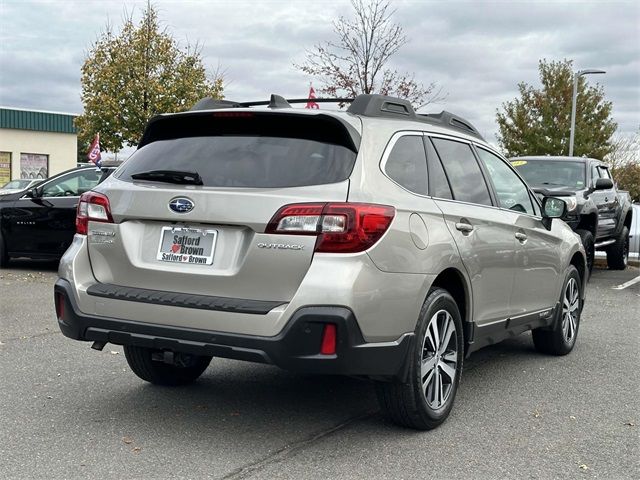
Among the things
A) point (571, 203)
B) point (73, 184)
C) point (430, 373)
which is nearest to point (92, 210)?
point (430, 373)

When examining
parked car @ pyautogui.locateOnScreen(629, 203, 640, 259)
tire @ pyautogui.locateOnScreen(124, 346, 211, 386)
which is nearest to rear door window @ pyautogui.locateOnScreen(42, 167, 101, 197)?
tire @ pyautogui.locateOnScreen(124, 346, 211, 386)

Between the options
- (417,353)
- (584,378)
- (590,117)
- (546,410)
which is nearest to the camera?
(417,353)

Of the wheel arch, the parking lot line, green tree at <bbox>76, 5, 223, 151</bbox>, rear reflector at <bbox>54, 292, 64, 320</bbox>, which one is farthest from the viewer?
green tree at <bbox>76, 5, 223, 151</bbox>

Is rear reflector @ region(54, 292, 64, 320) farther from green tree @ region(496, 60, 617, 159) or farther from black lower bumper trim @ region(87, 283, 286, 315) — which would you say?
green tree @ region(496, 60, 617, 159)

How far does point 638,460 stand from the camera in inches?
159

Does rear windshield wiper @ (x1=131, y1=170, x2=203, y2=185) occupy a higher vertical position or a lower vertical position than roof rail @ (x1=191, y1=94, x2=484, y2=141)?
lower

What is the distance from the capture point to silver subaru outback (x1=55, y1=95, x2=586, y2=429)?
3.74 m

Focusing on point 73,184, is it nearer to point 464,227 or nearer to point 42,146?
point 464,227

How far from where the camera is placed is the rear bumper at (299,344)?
12.1 ft

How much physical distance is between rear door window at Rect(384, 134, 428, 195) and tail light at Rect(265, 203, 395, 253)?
0.48 metres

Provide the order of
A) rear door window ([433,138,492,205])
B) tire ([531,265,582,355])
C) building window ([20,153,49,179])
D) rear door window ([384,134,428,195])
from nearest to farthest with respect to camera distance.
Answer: rear door window ([384,134,428,195]), rear door window ([433,138,492,205]), tire ([531,265,582,355]), building window ([20,153,49,179])

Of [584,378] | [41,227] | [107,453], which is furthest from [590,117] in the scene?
[107,453]

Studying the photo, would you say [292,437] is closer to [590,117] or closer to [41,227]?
[41,227]

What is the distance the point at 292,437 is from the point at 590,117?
39806 millimetres
